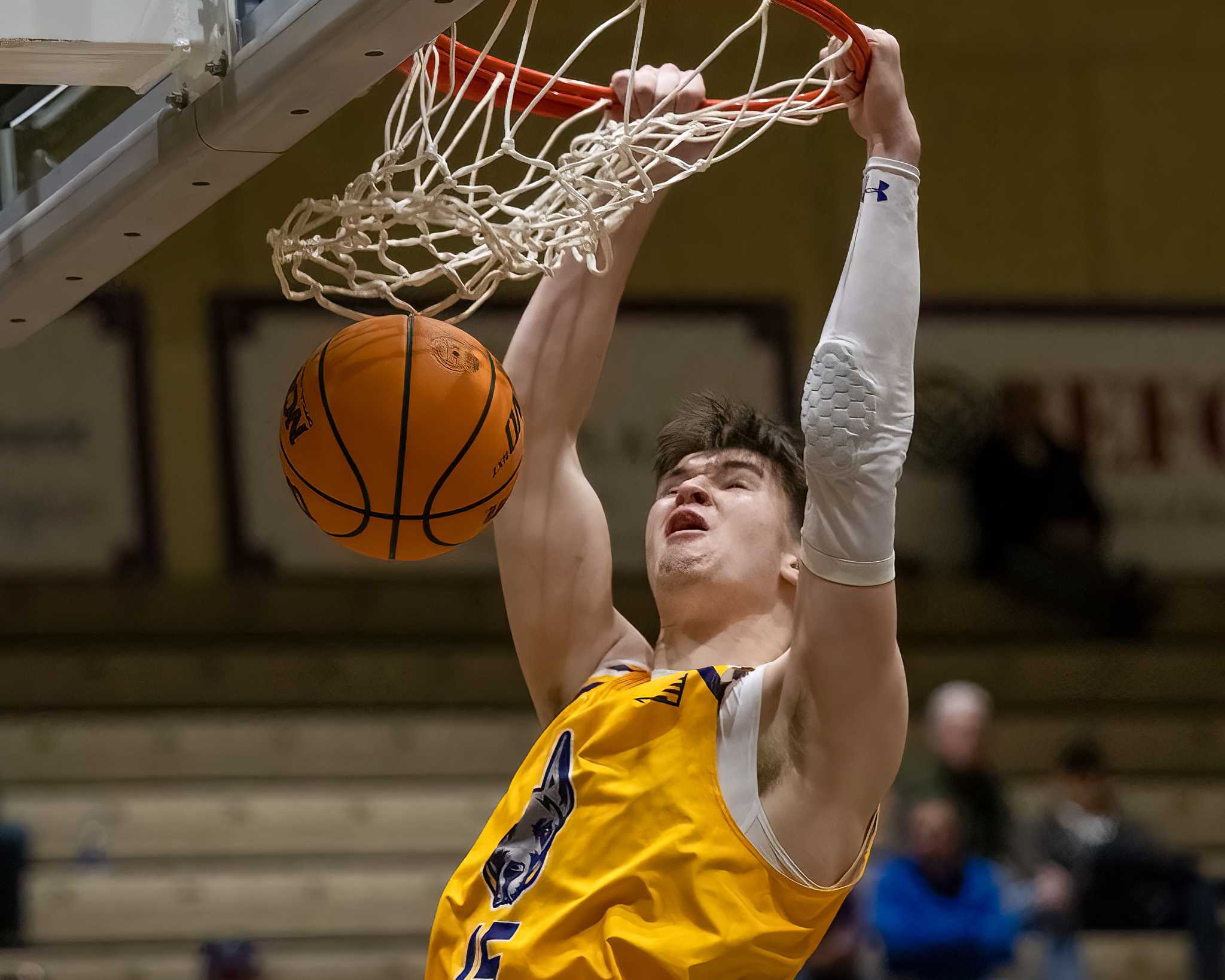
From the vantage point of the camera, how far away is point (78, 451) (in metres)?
7.45

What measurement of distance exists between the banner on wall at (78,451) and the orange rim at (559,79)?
15.9 feet

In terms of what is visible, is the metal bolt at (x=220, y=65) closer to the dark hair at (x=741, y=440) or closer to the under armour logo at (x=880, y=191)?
the under armour logo at (x=880, y=191)

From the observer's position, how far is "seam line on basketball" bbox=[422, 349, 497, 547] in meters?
2.32

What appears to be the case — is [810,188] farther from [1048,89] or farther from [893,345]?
[893,345]

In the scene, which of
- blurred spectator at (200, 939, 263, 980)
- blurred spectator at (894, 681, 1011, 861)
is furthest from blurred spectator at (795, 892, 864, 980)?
blurred spectator at (200, 939, 263, 980)

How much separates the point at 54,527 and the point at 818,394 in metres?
5.77

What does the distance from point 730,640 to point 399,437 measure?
696 millimetres

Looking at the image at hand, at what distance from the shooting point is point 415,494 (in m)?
2.33

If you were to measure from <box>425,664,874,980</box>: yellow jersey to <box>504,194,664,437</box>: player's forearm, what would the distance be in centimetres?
52

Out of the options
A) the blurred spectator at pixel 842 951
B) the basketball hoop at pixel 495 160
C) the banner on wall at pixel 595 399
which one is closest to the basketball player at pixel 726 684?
the basketball hoop at pixel 495 160

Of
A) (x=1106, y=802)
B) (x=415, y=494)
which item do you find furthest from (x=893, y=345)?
(x=1106, y=802)

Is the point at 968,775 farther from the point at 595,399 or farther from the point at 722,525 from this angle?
the point at 722,525

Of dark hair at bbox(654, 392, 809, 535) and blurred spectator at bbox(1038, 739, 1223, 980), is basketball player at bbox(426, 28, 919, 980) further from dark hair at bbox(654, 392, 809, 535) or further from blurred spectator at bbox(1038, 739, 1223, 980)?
blurred spectator at bbox(1038, 739, 1223, 980)

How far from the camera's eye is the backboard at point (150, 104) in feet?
6.66
